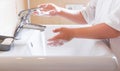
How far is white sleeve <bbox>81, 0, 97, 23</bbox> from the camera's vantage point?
94 cm

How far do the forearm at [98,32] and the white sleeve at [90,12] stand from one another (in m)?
0.33

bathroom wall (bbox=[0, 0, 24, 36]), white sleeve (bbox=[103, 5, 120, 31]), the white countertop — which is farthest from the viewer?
bathroom wall (bbox=[0, 0, 24, 36])

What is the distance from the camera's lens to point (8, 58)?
0.56 meters

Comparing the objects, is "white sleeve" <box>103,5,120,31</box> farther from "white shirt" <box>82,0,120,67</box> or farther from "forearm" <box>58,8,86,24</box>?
"forearm" <box>58,8,86,24</box>

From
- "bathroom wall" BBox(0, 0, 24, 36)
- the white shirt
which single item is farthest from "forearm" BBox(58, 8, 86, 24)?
"bathroom wall" BBox(0, 0, 24, 36)

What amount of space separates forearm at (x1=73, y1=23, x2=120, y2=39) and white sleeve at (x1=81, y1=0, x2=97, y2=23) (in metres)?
0.33

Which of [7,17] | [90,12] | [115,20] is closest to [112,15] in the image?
[115,20]

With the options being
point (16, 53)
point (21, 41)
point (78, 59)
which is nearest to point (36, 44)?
point (21, 41)

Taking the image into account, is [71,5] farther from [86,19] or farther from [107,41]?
[107,41]

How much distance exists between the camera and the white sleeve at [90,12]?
0.94m

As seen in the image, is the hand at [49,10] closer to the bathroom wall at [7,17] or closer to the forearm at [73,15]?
the forearm at [73,15]

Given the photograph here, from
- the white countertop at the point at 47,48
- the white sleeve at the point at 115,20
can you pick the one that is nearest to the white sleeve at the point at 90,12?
the white countertop at the point at 47,48

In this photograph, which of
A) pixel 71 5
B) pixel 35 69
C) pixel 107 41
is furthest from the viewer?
pixel 71 5

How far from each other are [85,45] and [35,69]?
0.39 meters
